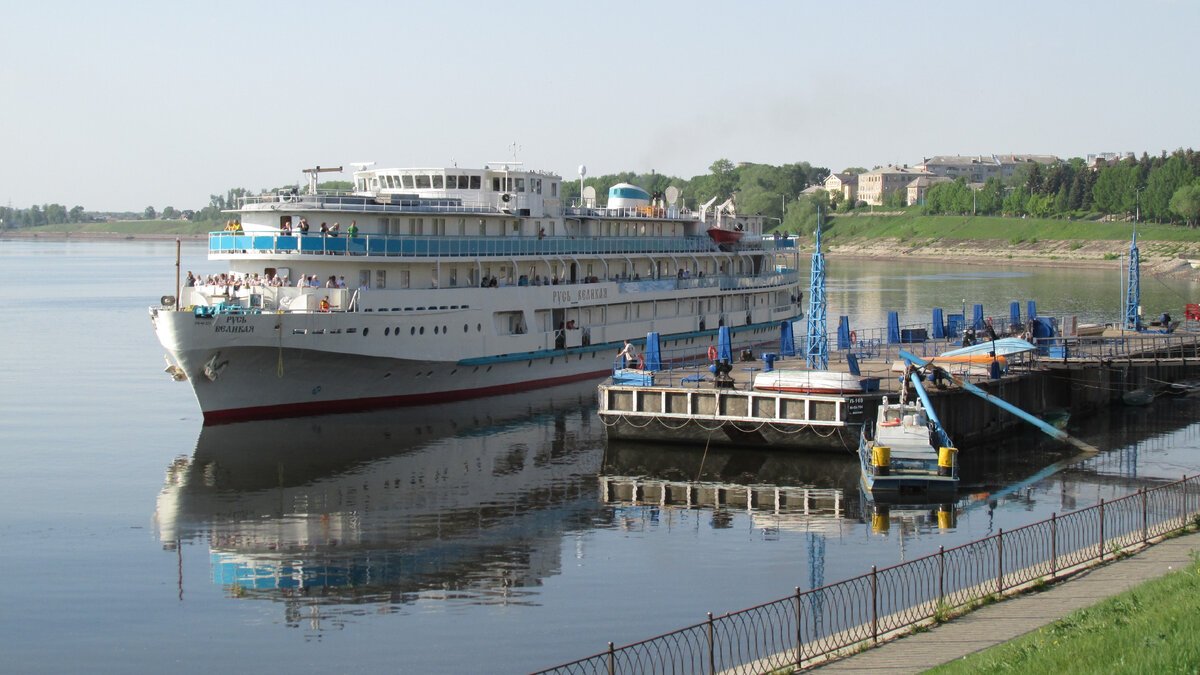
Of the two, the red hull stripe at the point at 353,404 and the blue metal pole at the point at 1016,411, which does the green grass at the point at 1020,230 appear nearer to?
the blue metal pole at the point at 1016,411

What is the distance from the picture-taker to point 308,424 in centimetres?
4091

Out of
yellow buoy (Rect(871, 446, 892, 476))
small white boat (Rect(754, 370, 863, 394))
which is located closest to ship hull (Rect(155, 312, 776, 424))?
small white boat (Rect(754, 370, 863, 394))

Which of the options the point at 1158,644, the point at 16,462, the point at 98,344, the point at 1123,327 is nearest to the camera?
the point at 1158,644

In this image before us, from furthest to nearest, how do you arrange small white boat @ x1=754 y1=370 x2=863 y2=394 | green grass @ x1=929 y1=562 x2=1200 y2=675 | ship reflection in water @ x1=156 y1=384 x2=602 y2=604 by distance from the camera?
small white boat @ x1=754 y1=370 x2=863 y2=394 → ship reflection in water @ x1=156 y1=384 x2=602 y2=604 → green grass @ x1=929 y1=562 x2=1200 y2=675

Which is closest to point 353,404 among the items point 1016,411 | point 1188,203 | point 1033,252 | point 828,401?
point 828,401

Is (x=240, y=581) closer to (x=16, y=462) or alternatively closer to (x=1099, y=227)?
(x=16, y=462)

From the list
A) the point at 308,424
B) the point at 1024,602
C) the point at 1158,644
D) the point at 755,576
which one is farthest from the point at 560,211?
the point at 1158,644

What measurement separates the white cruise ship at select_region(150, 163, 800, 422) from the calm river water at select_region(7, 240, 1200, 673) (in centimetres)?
143

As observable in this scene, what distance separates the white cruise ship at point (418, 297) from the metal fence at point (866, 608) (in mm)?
22601

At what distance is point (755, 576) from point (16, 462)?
23.9 meters

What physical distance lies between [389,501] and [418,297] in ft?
42.6

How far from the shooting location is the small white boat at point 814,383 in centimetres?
3628

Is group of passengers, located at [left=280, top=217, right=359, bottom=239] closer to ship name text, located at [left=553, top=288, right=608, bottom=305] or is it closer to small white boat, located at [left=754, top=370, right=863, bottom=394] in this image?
ship name text, located at [left=553, top=288, right=608, bottom=305]

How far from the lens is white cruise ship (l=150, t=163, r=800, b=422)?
40.3 m
